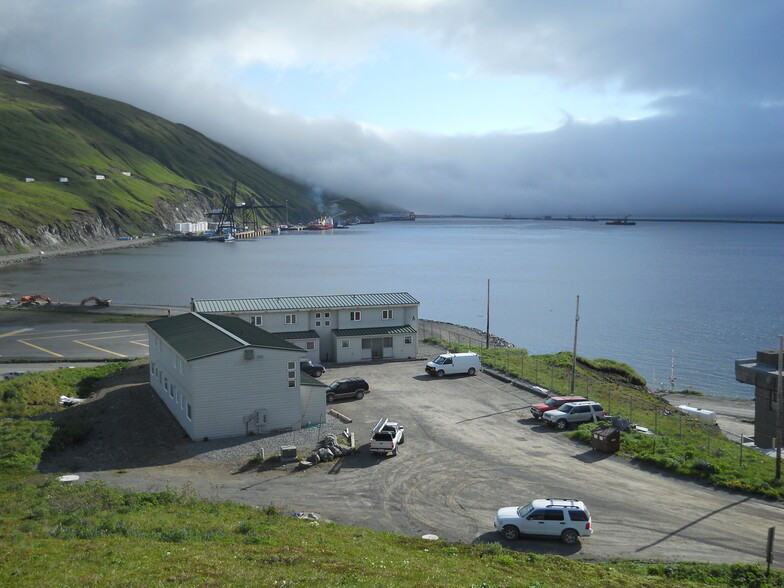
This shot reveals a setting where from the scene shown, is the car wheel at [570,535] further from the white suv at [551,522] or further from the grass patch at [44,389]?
the grass patch at [44,389]

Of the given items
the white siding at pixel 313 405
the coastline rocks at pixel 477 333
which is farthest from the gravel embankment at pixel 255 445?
the coastline rocks at pixel 477 333

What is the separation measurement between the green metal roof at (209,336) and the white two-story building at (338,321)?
490 cm

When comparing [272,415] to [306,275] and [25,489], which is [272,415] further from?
[306,275]

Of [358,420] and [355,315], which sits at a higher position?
[355,315]

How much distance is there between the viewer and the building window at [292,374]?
29.5m

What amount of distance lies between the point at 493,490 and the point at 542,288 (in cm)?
9654

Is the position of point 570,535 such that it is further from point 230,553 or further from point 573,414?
point 573,414

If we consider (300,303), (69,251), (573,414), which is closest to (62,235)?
(69,251)

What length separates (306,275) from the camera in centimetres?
12975

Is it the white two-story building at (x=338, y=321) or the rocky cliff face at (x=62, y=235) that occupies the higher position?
the rocky cliff face at (x=62, y=235)

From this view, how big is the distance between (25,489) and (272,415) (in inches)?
416

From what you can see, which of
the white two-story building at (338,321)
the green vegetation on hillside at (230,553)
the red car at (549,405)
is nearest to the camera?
the green vegetation on hillside at (230,553)

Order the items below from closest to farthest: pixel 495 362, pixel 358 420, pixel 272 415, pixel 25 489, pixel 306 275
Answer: pixel 25 489 → pixel 272 415 → pixel 358 420 → pixel 495 362 → pixel 306 275

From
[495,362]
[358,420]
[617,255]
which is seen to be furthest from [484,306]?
[617,255]
